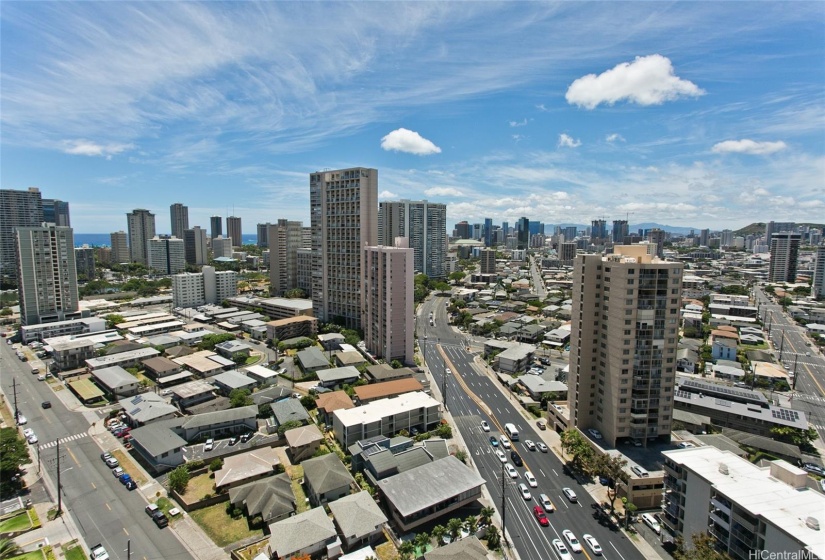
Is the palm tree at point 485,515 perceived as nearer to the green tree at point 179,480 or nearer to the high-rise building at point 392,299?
the green tree at point 179,480

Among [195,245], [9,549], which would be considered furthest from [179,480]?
[195,245]

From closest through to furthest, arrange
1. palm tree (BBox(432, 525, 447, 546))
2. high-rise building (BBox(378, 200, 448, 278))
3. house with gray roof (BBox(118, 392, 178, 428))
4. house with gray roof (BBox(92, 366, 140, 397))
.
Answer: palm tree (BBox(432, 525, 447, 546)), house with gray roof (BBox(118, 392, 178, 428)), house with gray roof (BBox(92, 366, 140, 397)), high-rise building (BBox(378, 200, 448, 278))

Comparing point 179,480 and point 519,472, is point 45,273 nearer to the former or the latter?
point 179,480

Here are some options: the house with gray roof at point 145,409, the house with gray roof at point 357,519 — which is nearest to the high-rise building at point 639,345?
the house with gray roof at point 357,519

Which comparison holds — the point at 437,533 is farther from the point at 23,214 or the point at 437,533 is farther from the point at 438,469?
the point at 23,214

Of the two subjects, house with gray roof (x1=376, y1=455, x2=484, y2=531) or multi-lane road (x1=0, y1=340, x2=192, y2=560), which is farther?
house with gray roof (x1=376, y1=455, x2=484, y2=531)

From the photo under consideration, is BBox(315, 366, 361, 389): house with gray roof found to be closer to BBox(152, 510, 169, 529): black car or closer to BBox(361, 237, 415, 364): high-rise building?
BBox(361, 237, 415, 364): high-rise building

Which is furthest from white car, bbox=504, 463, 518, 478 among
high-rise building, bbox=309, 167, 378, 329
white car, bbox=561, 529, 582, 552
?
high-rise building, bbox=309, 167, 378, 329
